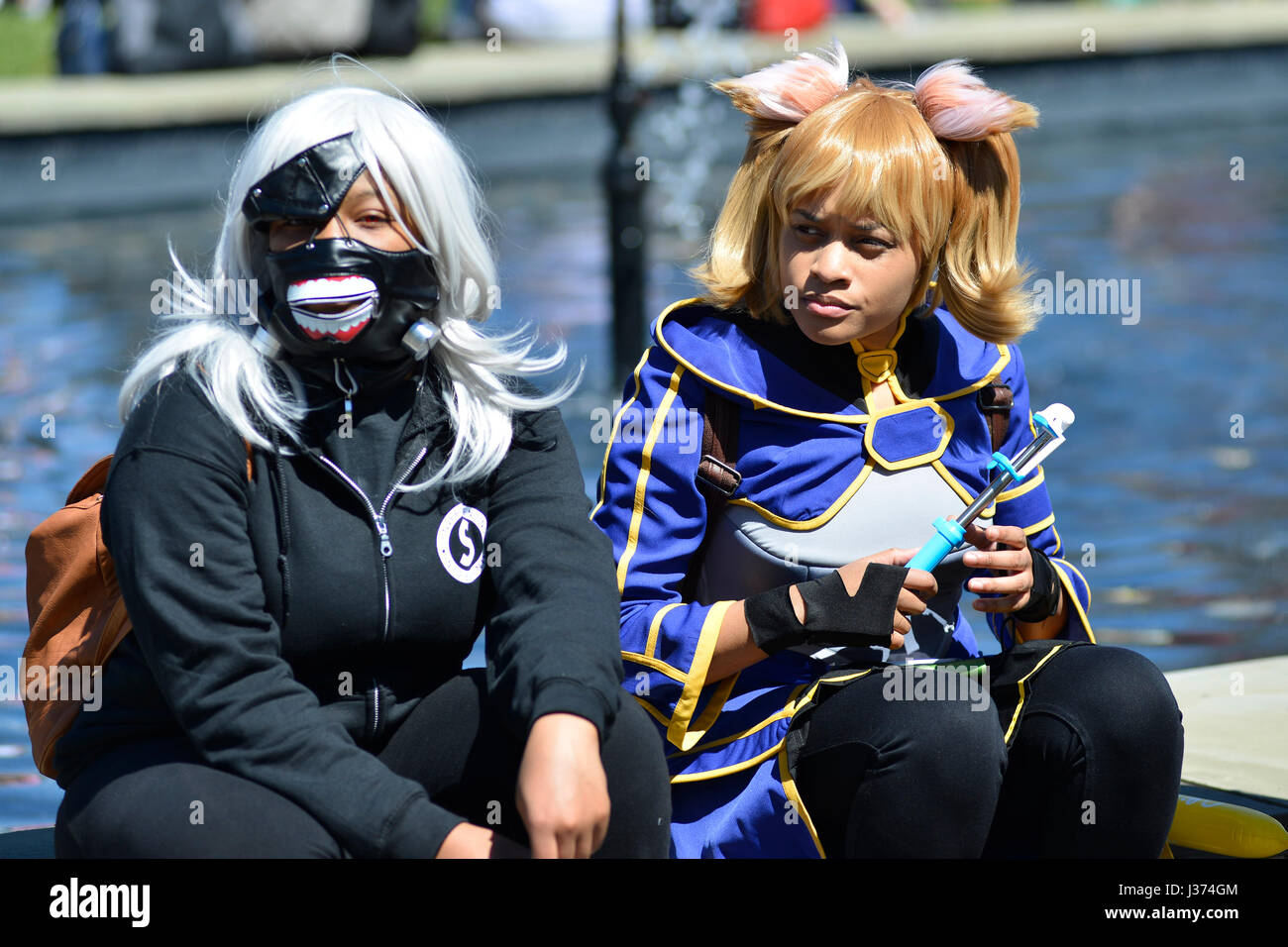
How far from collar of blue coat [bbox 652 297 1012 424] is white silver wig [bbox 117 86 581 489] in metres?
0.21

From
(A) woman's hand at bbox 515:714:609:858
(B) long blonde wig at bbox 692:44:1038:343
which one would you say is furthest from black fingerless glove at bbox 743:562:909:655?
(B) long blonde wig at bbox 692:44:1038:343

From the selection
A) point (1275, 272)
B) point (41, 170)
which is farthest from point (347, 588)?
point (41, 170)

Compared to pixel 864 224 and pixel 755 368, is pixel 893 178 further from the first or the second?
pixel 755 368

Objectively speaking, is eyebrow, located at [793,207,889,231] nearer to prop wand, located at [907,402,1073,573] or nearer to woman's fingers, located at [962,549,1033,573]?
prop wand, located at [907,402,1073,573]

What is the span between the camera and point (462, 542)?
2262 millimetres

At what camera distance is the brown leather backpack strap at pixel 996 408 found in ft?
8.36

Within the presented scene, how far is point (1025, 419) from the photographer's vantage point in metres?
2.62

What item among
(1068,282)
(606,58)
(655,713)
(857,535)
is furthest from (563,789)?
(606,58)

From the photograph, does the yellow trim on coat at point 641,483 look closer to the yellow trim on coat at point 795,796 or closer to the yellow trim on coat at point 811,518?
the yellow trim on coat at point 811,518

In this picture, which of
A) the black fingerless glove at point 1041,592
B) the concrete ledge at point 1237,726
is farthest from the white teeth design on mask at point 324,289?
the concrete ledge at point 1237,726

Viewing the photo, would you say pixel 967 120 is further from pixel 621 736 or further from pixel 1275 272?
pixel 1275 272

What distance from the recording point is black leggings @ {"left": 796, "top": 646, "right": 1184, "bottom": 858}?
2217 millimetres

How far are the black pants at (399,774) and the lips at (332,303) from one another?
497mm
